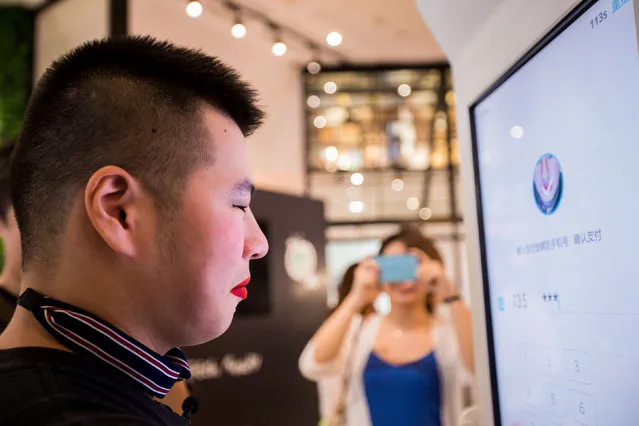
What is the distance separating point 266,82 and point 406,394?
4108mm

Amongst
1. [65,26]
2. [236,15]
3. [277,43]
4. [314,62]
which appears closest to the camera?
[65,26]

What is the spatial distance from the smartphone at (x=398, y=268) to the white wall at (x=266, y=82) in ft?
9.85

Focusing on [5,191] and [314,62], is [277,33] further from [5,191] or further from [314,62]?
[5,191]

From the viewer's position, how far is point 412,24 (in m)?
5.15

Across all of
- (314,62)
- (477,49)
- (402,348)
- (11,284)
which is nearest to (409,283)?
(402,348)

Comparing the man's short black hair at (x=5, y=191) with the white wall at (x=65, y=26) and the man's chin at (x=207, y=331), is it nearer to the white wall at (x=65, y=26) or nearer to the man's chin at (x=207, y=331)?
the man's chin at (x=207, y=331)

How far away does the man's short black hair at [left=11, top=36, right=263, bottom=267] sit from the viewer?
0.63 m

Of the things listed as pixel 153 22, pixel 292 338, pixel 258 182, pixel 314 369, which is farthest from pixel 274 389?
pixel 153 22

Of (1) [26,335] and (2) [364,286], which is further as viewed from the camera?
(2) [364,286]

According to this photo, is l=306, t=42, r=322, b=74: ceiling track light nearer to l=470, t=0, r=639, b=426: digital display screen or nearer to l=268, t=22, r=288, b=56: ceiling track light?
l=268, t=22, r=288, b=56: ceiling track light

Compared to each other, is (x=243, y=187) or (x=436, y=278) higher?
(x=243, y=187)

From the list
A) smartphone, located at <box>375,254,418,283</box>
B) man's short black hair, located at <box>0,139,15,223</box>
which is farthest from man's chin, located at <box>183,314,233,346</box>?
smartphone, located at <box>375,254,418,283</box>

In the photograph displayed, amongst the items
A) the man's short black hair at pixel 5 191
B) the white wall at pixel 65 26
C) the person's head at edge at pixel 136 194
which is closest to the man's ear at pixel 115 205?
the person's head at edge at pixel 136 194

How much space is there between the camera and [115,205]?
61 cm
